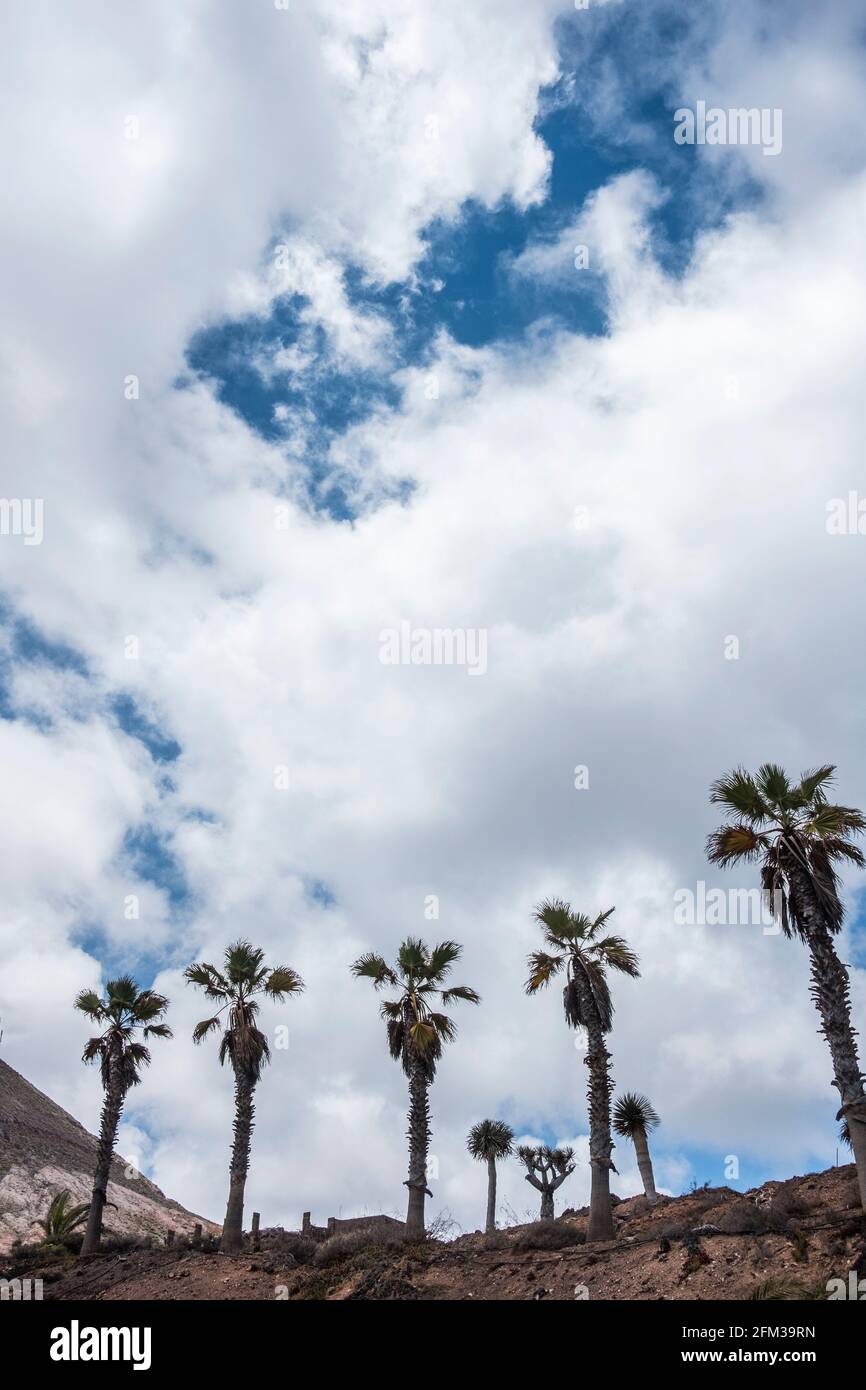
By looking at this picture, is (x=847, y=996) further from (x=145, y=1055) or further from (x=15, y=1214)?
(x=15, y=1214)

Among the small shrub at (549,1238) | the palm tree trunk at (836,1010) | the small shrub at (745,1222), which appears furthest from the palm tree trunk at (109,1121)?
the palm tree trunk at (836,1010)

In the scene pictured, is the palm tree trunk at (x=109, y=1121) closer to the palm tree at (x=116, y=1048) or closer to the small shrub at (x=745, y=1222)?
the palm tree at (x=116, y=1048)

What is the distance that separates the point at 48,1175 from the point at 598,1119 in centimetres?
5568

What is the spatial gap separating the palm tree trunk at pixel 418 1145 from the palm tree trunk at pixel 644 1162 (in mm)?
9318

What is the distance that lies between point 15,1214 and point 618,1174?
4859 centimetres

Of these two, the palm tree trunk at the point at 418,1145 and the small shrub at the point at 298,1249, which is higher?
the palm tree trunk at the point at 418,1145

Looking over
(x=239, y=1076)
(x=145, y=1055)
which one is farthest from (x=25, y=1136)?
(x=239, y=1076)

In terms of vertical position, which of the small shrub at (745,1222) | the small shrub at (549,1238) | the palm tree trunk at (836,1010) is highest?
the palm tree trunk at (836,1010)

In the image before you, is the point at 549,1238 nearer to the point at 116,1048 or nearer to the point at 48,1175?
the point at 116,1048

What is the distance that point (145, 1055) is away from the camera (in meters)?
38.4

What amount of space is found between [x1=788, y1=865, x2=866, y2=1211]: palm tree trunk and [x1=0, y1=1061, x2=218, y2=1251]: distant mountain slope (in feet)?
158

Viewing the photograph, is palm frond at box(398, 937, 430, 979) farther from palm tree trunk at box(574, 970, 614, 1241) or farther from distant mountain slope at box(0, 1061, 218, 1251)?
distant mountain slope at box(0, 1061, 218, 1251)

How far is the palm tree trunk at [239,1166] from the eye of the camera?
31.8 metres
